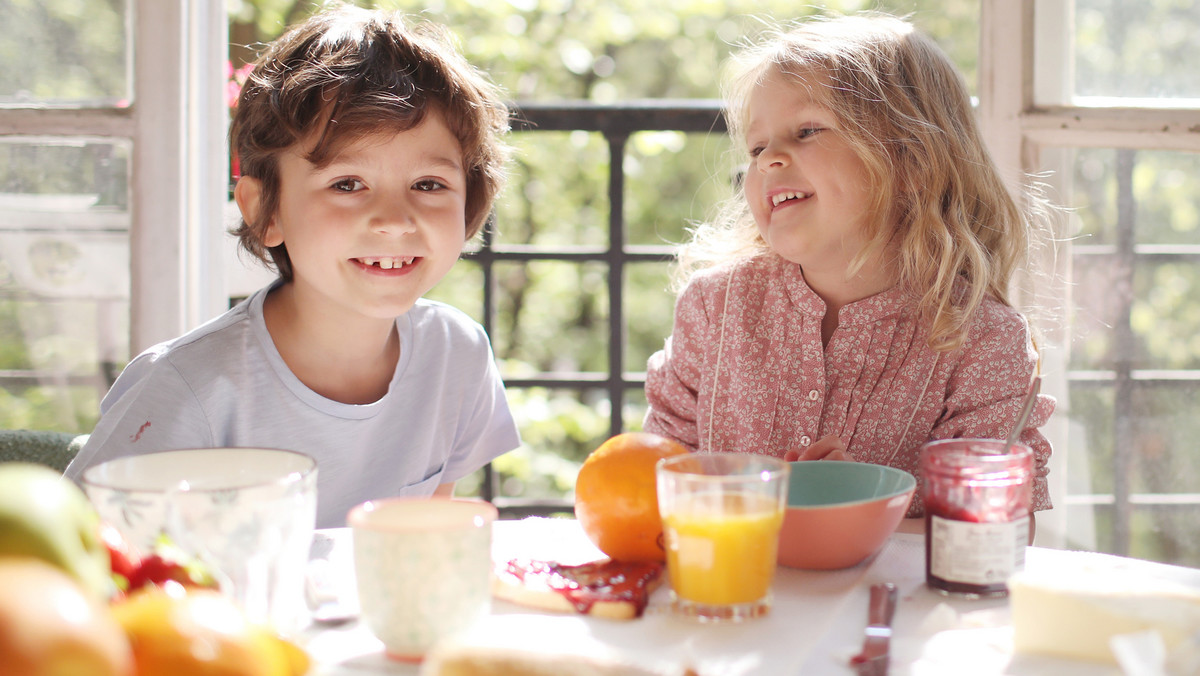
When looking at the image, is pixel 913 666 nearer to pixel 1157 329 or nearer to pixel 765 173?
pixel 765 173

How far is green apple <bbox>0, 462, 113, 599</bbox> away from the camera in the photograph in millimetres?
470

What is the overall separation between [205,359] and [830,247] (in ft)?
3.04

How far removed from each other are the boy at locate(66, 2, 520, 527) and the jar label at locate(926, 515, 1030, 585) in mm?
832

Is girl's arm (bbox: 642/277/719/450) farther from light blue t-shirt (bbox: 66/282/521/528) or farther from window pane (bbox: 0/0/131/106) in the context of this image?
window pane (bbox: 0/0/131/106)

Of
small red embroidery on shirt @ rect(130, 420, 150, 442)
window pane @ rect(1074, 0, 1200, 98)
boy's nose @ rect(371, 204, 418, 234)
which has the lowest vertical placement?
small red embroidery on shirt @ rect(130, 420, 150, 442)

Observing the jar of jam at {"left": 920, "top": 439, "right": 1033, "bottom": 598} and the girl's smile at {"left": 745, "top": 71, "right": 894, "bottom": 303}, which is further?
the girl's smile at {"left": 745, "top": 71, "right": 894, "bottom": 303}

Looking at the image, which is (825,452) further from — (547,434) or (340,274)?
(547,434)

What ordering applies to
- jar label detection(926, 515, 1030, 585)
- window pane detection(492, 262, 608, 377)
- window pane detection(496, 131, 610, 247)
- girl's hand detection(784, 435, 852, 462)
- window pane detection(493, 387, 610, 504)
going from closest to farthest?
jar label detection(926, 515, 1030, 585), girl's hand detection(784, 435, 852, 462), window pane detection(493, 387, 610, 504), window pane detection(492, 262, 608, 377), window pane detection(496, 131, 610, 247)

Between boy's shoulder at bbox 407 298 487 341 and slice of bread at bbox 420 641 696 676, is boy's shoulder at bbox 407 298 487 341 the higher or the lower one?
the higher one

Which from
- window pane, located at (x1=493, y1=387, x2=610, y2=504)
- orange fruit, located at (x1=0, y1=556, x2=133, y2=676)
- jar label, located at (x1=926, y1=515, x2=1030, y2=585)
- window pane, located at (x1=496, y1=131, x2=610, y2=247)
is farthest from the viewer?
window pane, located at (x1=496, y1=131, x2=610, y2=247)

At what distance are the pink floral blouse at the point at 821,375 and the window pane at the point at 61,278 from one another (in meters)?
1.06

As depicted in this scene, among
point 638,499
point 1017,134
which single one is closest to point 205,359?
point 638,499

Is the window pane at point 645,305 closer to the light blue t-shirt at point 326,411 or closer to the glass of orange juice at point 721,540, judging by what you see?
the light blue t-shirt at point 326,411

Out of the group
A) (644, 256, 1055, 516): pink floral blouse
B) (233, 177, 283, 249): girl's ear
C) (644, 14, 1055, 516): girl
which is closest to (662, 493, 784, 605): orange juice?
(644, 256, 1055, 516): pink floral blouse
